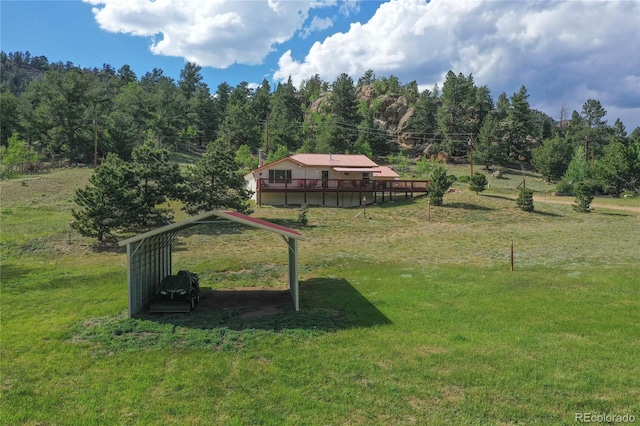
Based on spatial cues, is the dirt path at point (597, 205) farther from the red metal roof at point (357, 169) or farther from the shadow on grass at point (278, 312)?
the shadow on grass at point (278, 312)

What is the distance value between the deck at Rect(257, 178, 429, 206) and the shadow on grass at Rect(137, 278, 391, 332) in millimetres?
27601

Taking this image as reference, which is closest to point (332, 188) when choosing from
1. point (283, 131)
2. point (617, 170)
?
point (283, 131)

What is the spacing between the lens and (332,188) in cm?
4584

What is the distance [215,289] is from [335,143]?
189 feet

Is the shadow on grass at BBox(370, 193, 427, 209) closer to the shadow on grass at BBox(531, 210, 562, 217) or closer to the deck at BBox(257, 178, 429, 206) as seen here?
the deck at BBox(257, 178, 429, 206)

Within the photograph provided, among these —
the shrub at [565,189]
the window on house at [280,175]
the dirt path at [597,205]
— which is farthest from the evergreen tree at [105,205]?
the shrub at [565,189]

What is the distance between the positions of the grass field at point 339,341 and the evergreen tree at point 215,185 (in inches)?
325

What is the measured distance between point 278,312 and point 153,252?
6500 mm

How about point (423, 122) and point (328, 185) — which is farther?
point (423, 122)

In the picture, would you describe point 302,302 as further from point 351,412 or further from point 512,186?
point 512,186

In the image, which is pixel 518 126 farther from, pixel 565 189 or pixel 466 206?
pixel 466 206

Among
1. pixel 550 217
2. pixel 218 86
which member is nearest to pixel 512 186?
pixel 550 217

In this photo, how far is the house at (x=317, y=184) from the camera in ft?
149

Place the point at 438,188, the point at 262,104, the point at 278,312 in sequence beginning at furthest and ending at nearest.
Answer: the point at 262,104 < the point at 438,188 < the point at 278,312
